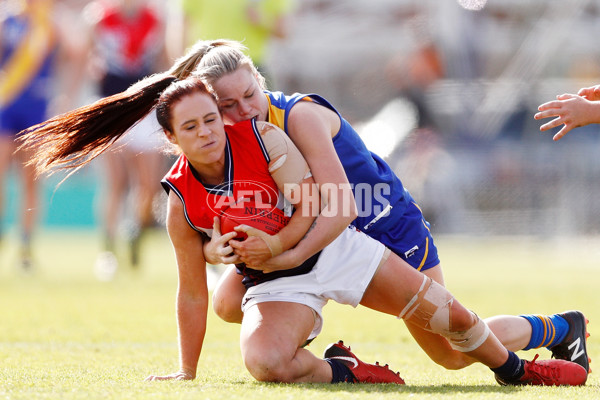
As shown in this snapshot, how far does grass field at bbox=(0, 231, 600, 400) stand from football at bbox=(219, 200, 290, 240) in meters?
0.51

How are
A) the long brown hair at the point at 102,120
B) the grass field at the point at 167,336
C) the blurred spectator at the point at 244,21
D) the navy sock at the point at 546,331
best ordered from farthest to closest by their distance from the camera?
the blurred spectator at the point at 244,21, the navy sock at the point at 546,331, the long brown hair at the point at 102,120, the grass field at the point at 167,336

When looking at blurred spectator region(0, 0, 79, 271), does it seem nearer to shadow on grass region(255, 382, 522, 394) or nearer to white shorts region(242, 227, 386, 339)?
white shorts region(242, 227, 386, 339)

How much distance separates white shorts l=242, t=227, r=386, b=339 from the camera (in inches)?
127

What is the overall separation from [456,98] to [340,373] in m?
12.3

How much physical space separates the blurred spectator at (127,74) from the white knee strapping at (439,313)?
195 inches

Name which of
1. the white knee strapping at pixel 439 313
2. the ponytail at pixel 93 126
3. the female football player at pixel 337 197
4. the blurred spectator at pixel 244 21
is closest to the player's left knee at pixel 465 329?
the white knee strapping at pixel 439 313

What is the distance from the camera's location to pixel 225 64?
3.44 m

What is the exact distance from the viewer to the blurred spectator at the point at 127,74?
26.4 feet

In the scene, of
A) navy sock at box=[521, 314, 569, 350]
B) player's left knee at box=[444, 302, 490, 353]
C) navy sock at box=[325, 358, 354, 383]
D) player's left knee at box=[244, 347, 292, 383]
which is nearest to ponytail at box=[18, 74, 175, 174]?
player's left knee at box=[244, 347, 292, 383]

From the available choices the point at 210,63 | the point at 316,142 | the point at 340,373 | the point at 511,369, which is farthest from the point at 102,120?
the point at 511,369

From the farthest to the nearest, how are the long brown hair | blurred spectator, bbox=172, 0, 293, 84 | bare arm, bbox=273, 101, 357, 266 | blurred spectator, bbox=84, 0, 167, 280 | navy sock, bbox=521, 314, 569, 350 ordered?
blurred spectator, bbox=84, 0, 167, 280, blurred spectator, bbox=172, 0, 293, 84, navy sock, bbox=521, 314, 569, 350, the long brown hair, bare arm, bbox=273, 101, 357, 266

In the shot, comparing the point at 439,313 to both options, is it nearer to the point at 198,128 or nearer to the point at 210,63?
the point at 198,128

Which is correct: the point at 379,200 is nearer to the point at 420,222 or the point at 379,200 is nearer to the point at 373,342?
the point at 420,222

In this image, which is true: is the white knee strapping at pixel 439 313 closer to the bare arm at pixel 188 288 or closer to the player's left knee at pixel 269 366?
the player's left knee at pixel 269 366
